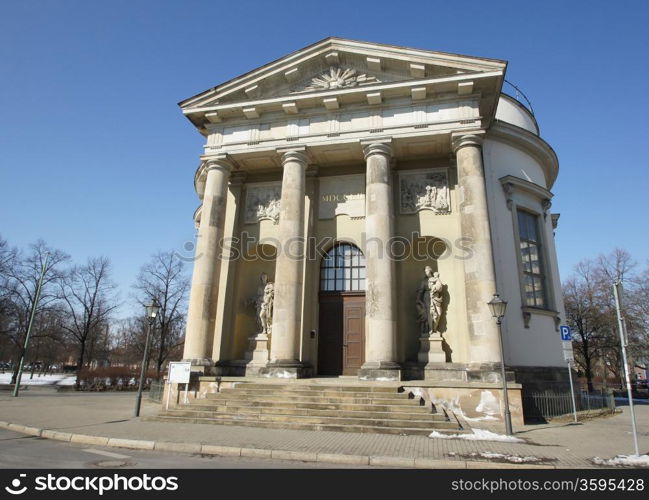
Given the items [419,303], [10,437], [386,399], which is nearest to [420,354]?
[419,303]

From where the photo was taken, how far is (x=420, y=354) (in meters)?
15.4

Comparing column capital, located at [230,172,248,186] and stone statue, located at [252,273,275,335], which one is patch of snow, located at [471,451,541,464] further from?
column capital, located at [230,172,248,186]

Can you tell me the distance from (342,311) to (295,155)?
6.64m

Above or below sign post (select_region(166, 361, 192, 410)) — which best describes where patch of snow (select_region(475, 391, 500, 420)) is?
below

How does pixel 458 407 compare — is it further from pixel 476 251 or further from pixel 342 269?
pixel 342 269

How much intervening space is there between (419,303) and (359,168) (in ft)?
21.2

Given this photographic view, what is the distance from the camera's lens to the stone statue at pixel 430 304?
50.6 ft

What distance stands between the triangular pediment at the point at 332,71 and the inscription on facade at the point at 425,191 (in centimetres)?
379

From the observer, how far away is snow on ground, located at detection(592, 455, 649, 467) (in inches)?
293

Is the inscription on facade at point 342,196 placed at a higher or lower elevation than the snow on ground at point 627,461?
higher

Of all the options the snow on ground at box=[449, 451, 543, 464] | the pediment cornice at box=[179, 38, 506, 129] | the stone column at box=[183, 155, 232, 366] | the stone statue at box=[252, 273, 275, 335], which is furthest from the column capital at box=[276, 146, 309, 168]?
the snow on ground at box=[449, 451, 543, 464]

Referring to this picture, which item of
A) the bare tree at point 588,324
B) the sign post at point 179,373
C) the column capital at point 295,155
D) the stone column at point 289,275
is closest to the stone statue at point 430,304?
the stone column at point 289,275

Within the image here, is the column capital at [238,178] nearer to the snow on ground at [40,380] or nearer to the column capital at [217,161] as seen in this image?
the column capital at [217,161]

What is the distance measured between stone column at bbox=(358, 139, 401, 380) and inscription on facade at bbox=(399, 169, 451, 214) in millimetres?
1808
